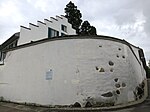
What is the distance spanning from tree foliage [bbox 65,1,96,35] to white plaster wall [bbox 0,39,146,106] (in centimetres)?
1918

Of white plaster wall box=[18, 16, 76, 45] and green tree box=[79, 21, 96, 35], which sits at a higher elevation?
green tree box=[79, 21, 96, 35]

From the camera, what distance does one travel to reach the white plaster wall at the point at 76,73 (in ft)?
34.0

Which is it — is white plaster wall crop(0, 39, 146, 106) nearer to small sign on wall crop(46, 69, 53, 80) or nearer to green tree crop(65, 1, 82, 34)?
small sign on wall crop(46, 69, 53, 80)

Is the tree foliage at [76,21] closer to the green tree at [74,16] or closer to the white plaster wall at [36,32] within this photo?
the green tree at [74,16]

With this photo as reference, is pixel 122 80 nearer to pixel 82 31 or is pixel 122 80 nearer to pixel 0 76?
pixel 0 76

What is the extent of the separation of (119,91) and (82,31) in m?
21.1

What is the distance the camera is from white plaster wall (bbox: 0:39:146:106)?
34.0ft

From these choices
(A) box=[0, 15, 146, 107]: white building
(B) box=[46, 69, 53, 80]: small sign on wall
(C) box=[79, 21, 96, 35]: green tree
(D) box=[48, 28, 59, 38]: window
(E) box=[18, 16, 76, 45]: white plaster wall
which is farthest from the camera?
(C) box=[79, 21, 96, 35]: green tree

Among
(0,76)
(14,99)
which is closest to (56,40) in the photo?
(14,99)

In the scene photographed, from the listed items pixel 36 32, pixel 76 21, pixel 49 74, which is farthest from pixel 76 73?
pixel 76 21

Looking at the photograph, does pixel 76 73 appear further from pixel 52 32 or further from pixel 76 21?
pixel 76 21

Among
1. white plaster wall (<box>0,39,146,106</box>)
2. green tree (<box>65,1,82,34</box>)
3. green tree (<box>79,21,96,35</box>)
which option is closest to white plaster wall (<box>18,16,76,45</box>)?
green tree (<box>65,1,82,34</box>)

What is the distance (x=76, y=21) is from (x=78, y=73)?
2167 cm

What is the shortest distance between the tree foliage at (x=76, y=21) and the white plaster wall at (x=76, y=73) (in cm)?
1918
